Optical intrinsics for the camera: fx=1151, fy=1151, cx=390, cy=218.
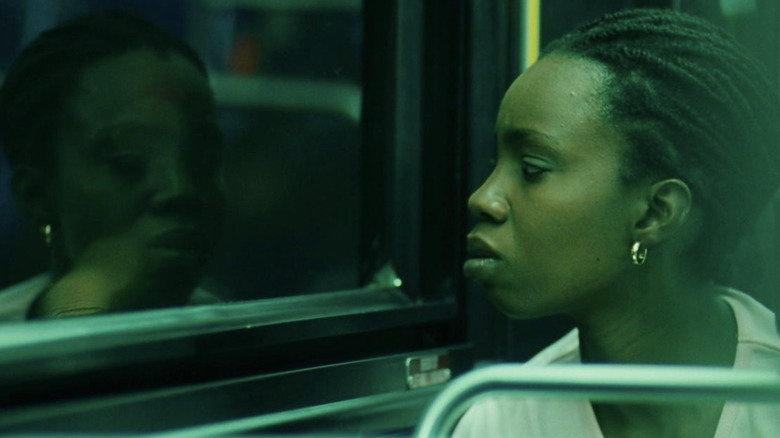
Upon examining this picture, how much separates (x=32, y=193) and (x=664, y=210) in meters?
0.92

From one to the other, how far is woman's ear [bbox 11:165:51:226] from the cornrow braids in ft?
2.69

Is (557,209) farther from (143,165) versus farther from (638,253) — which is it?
(143,165)

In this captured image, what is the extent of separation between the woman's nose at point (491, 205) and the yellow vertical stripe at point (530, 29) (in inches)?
29.9

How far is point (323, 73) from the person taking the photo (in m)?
2.15

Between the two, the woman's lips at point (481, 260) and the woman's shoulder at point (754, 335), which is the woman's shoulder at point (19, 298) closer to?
the woman's lips at point (481, 260)

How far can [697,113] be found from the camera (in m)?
1.76

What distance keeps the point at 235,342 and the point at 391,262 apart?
541mm

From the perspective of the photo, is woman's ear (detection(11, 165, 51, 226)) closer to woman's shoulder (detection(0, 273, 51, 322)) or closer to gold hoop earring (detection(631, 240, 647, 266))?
woman's shoulder (detection(0, 273, 51, 322))

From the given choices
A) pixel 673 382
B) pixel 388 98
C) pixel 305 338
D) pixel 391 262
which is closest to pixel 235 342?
pixel 305 338

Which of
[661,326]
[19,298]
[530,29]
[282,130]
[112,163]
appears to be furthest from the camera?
[530,29]

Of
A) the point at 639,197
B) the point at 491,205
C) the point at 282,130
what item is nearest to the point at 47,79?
the point at 282,130

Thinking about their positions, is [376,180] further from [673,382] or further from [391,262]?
[673,382]

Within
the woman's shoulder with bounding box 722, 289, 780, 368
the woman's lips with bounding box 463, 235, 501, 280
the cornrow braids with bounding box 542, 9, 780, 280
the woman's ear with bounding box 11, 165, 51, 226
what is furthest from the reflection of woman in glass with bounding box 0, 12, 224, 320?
the woman's shoulder with bounding box 722, 289, 780, 368

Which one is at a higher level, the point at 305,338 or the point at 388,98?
the point at 388,98
